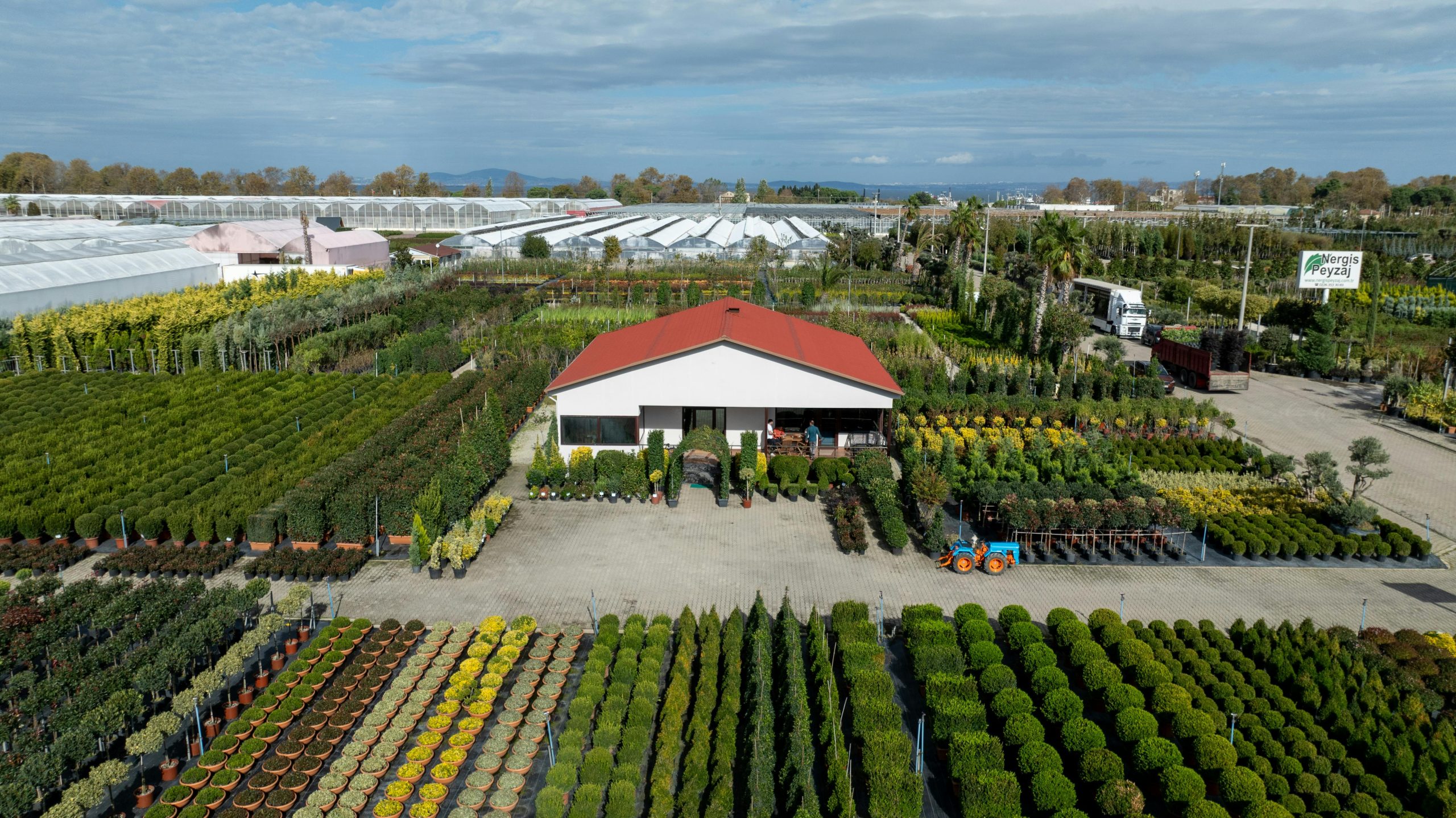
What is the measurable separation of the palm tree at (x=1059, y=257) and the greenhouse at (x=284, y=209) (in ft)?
207

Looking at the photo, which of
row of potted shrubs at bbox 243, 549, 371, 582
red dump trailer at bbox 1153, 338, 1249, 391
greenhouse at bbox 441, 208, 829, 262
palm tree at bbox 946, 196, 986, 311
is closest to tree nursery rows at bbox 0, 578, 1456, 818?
row of potted shrubs at bbox 243, 549, 371, 582

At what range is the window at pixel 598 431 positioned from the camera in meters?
24.0

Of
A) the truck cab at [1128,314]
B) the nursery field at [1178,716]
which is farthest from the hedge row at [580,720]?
the truck cab at [1128,314]

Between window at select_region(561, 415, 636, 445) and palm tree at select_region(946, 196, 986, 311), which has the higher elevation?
palm tree at select_region(946, 196, 986, 311)

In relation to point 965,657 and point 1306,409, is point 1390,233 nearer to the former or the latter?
point 1306,409

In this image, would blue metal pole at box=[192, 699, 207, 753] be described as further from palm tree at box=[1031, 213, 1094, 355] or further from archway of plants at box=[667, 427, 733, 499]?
palm tree at box=[1031, 213, 1094, 355]

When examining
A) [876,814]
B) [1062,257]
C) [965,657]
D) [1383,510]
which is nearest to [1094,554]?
[965,657]

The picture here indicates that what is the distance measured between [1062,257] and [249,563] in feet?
96.3

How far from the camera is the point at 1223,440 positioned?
25312 millimetres

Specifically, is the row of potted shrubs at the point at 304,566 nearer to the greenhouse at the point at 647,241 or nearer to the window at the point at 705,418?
the window at the point at 705,418

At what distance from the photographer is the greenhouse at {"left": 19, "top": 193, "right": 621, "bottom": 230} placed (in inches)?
3378

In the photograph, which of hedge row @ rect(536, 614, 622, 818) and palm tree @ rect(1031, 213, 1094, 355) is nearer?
hedge row @ rect(536, 614, 622, 818)

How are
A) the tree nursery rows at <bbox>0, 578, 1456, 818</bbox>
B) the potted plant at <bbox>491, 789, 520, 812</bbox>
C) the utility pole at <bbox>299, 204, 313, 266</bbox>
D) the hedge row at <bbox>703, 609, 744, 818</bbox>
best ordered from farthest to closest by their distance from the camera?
the utility pole at <bbox>299, 204, 313, 266</bbox> → the potted plant at <bbox>491, 789, 520, 812</bbox> → the tree nursery rows at <bbox>0, 578, 1456, 818</bbox> → the hedge row at <bbox>703, 609, 744, 818</bbox>

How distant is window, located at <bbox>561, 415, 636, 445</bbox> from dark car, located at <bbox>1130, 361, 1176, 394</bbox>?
18.2 meters
